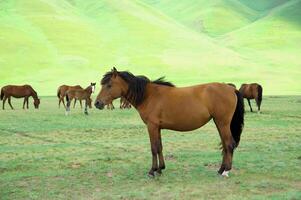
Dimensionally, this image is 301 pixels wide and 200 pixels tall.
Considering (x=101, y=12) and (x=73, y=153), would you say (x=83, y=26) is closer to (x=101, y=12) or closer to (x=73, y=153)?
(x=101, y=12)

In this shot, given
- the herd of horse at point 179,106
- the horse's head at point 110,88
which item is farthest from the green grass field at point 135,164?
the horse's head at point 110,88

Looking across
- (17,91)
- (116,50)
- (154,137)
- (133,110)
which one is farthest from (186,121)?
(116,50)

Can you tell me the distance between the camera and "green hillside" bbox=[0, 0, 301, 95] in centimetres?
7594

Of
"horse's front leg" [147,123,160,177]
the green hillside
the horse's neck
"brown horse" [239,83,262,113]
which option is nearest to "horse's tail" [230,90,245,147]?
"horse's front leg" [147,123,160,177]

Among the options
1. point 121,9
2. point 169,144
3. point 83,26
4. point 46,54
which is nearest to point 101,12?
point 121,9

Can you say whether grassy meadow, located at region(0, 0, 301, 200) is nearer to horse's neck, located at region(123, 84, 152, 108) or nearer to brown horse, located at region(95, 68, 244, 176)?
brown horse, located at region(95, 68, 244, 176)

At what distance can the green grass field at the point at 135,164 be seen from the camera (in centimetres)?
943

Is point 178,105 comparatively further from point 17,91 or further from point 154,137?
point 17,91

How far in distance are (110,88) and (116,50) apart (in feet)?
269

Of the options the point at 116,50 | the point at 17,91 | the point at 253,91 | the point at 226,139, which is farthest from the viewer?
the point at 116,50

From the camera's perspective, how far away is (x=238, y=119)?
11.2 m

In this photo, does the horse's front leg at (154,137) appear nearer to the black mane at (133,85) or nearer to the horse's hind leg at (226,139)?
the black mane at (133,85)

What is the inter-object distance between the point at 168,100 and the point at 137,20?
340 ft

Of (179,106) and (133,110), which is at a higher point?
(179,106)
